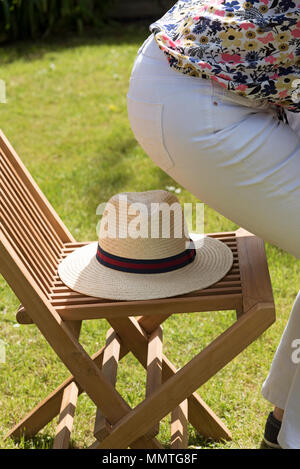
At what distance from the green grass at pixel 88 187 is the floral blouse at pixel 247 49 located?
1296 millimetres

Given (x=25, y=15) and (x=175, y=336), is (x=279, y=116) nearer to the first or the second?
(x=175, y=336)

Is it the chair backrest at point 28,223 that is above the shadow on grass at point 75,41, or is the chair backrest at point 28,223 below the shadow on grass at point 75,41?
above

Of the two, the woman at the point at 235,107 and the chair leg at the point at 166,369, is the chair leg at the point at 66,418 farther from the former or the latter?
the woman at the point at 235,107

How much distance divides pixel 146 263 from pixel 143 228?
10 centimetres

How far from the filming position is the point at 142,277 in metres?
2.10

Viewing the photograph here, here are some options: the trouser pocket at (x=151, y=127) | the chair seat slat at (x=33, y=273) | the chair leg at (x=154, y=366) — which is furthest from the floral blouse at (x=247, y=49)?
the chair leg at (x=154, y=366)

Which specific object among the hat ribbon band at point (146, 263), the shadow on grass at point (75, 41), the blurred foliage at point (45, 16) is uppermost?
the hat ribbon band at point (146, 263)

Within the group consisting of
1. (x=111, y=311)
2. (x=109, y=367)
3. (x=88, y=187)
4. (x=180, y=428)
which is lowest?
(x=88, y=187)

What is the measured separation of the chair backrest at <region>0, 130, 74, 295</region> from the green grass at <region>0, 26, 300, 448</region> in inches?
26.5

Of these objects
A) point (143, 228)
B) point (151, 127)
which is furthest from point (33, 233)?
point (151, 127)

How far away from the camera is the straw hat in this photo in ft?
6.81

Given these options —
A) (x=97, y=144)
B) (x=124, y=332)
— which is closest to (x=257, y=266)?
(x=124, y=332)

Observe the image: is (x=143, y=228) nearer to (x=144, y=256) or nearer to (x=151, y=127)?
(x=144, y=256)

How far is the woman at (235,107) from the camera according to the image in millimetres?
1774
